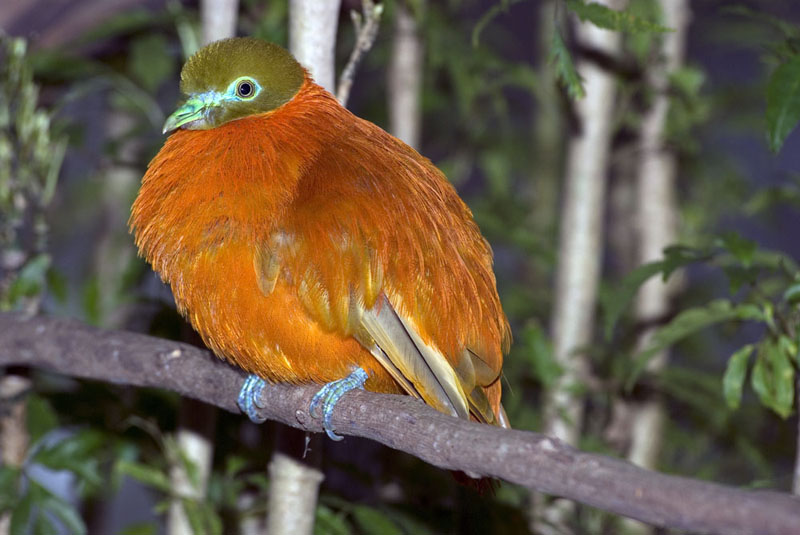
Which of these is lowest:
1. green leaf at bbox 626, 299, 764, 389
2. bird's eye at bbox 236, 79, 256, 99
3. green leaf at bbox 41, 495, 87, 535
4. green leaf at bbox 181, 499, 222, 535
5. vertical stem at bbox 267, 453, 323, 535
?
green leaf at bbox 41, 495, 87, 535

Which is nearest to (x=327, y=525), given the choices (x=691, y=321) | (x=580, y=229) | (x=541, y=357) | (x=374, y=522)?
(x=374, y=522)

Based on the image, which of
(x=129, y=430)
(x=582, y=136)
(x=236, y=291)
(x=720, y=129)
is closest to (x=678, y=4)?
(x=582, y=136)

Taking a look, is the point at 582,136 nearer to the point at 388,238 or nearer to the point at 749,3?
the point at 388,238

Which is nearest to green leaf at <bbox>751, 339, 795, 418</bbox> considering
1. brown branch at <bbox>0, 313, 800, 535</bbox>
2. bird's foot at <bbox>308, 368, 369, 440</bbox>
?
brown branch at <bbox>0, 313, 800, 535</bbox>

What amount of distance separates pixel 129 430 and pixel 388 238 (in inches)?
53.6

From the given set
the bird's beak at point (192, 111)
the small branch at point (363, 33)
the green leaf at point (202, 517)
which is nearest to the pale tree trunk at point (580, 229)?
the small branch at point (363, 33)

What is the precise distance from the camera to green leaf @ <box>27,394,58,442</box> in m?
2.28

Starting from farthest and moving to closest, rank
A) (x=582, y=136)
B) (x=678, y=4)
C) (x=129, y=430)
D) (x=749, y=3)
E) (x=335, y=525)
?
1. (x=749, y=3)
2. (x=678, y=4)
3. (x=129, y=430)
4. (x=582, y=136)
5. (x=335, y=525)

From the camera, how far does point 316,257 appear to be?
1512 millimetres

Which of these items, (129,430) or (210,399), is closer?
(210,399)

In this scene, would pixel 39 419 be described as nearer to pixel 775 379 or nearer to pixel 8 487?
pixel 8 487

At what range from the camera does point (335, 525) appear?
1961 mm

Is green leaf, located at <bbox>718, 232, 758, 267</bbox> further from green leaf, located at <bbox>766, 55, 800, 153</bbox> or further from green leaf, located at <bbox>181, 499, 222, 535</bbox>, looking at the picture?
green leaf, located at <bbox>181, 499, 222, 535</bbox>

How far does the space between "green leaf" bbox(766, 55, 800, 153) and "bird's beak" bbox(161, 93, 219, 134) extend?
3.34ft
